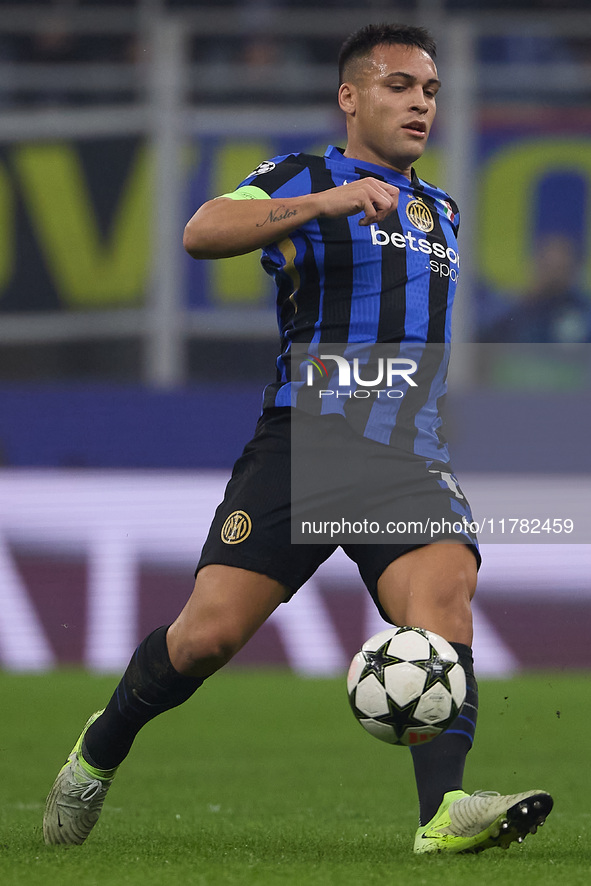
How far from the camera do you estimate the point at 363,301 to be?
136 inches

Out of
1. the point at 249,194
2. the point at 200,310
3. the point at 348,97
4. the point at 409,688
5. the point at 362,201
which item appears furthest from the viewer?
the point at 200,310

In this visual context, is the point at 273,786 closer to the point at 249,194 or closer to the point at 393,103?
the point at 249,194

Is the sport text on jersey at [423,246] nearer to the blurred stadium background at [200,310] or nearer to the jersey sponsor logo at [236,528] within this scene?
the jersey sponsor logo at [236,528]

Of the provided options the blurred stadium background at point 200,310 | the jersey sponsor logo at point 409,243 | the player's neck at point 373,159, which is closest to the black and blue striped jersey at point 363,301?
the jersey sponsor logo at point 409,243

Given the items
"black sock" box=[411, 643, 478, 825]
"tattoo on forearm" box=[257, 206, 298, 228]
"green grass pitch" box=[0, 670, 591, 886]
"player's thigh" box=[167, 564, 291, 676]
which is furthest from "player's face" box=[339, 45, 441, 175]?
"green grass pitch" box=[0, 670, 591, 886]

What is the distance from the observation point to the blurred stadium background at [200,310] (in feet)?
26.3

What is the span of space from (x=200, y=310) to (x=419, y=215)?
5406 mm

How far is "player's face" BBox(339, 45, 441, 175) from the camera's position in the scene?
11.6 feet

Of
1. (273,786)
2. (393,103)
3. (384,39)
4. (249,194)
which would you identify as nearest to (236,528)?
(249,194)

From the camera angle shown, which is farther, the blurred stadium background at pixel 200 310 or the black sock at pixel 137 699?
the blurred stadium background at pixel 200 310

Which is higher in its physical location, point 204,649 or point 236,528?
point 236,528

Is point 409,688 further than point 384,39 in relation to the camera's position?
No

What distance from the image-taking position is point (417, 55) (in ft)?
11.7

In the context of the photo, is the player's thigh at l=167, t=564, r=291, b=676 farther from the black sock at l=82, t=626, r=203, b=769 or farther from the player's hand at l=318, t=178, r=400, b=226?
the player's hand at l=318, t=178, r=400, b=226
